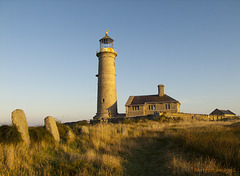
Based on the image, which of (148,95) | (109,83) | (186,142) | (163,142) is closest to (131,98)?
(148,95)

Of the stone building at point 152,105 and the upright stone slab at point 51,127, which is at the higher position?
the stone building at point 152,105

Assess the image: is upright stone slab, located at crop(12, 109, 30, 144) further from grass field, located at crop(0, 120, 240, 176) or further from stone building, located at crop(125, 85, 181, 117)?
stone building, located at crop(125, 85, 181, 117)

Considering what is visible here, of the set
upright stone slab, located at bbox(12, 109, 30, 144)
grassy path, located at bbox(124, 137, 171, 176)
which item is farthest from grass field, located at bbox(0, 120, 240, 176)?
upright stone slab, located at bbox(12, 109, 30, 144)

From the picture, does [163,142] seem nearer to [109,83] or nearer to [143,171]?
[143,171]

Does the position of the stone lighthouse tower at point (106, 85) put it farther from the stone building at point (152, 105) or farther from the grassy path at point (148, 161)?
the grassy path at point (148, 161)

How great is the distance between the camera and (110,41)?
38406 millimetres

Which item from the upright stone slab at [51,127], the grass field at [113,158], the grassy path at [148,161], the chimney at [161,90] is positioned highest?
the chimney at [161,90]

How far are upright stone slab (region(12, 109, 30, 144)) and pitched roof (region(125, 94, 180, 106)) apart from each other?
29.7 meters

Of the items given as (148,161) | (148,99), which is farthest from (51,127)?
(148,99)

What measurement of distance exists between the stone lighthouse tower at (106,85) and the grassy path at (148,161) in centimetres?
2438

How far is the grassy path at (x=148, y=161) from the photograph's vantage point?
631cm

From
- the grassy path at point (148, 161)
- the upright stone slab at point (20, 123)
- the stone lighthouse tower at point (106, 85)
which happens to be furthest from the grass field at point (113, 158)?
the stone lighthouse tower at point (106, 85)

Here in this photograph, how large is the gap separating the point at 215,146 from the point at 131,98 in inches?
1267

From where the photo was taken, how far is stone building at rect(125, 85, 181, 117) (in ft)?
115
